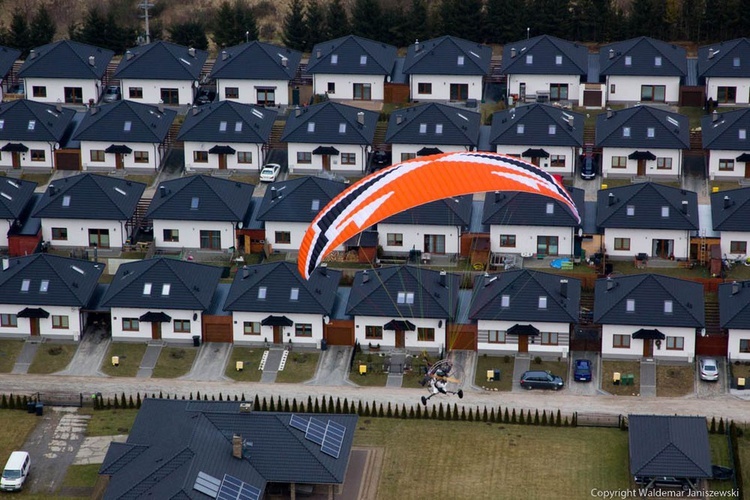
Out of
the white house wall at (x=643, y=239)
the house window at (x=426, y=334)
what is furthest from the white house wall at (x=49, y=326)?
the white house wall at (x=643, y=239)

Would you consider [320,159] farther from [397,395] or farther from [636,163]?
[397,395]

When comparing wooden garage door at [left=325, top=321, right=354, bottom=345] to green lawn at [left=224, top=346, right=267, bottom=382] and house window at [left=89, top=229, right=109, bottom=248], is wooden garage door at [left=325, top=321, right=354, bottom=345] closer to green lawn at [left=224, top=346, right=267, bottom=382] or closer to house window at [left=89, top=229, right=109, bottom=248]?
green lawn at [left=224, top=346, right=267, bottom=382]

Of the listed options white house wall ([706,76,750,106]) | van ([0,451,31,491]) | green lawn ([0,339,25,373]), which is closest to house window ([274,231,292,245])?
green lawn ([0,339,25,373])

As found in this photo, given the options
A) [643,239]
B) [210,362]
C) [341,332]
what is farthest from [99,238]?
[643,239]

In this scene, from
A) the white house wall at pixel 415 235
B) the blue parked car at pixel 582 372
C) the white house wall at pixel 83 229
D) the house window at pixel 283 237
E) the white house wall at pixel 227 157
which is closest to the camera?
the blue parked car at pixel 582 372

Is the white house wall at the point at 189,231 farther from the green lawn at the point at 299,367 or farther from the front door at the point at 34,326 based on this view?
the green lawn at the point at 299,367

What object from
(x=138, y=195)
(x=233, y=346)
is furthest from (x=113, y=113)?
(x=233, y=346)

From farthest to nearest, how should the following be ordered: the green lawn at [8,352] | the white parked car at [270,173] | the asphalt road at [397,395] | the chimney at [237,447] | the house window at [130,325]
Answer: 1. the white parked car at [270,173]
2. the house window at [130,325]
3. the green lawn at [8,352]
4. the asphalt road at [397,395]
5. the chimney at [237,447]
